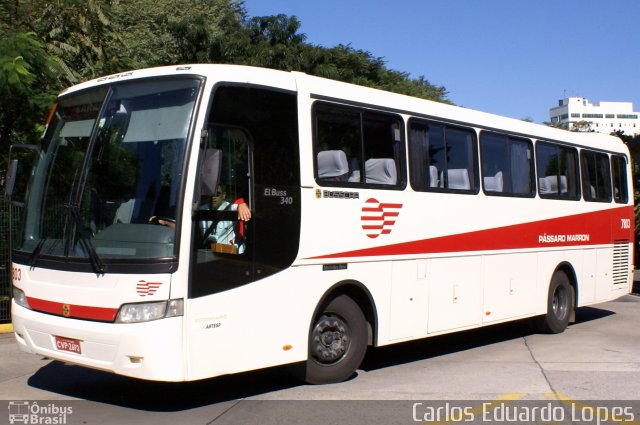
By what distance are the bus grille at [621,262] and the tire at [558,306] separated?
74.5 inches

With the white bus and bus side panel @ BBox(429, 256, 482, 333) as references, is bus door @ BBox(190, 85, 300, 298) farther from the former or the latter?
bus side panel @ BBox(429, 256, 482, 333)

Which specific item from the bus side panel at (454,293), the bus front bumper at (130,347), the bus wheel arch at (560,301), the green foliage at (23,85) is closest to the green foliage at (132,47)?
the green foliage at (23,85)

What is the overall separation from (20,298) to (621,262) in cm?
1153

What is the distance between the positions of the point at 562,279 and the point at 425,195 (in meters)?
4.67

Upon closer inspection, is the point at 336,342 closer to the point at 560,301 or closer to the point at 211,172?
the point at 211,172

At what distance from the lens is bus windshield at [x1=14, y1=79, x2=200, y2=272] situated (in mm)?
6617

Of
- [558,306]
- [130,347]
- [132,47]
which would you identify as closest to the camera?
[130,347]

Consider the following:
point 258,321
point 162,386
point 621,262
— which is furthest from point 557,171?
point 162,386

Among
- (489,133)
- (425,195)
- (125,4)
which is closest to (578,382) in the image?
(425,195)

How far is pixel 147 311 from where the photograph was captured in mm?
6426

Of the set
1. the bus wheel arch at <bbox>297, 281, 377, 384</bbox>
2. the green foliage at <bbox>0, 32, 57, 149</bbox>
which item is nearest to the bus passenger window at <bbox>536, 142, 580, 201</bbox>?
the bus wheel arch at <bbox>297, 281, 377, 384</bbox>

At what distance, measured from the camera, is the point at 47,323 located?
6996 millimetres

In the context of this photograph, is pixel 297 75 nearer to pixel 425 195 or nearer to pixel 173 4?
pixel 425 195

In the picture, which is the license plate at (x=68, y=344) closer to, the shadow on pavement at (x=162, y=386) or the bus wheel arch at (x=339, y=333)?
the shadow on pavement at (x=162, y=386)
